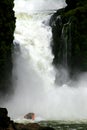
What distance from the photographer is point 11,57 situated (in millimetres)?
65062

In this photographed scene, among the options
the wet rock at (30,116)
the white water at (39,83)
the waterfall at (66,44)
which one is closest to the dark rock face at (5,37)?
the white water at (39,83)

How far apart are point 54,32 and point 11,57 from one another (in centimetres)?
940

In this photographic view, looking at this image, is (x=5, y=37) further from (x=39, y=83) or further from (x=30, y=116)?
(x=30, y=116)

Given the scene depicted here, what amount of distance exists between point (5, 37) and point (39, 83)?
10.7m

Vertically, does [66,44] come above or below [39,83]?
above

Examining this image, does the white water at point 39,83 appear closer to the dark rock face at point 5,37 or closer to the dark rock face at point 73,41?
the dark rock face at point 73,41

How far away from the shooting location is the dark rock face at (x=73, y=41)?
229ft

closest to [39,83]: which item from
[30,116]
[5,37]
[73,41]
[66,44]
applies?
[66,44]

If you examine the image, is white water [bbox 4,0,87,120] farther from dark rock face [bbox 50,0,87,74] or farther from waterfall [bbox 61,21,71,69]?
waterfall [bbox 61,21,71,69]

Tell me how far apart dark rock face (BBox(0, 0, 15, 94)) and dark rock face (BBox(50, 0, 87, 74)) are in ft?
32.8

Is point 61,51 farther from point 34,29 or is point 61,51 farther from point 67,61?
point 34,29

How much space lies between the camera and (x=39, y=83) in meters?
68.4

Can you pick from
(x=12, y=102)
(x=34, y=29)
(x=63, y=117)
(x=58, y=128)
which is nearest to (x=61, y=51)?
(x=34, y=29)

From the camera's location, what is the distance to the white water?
189 feet
